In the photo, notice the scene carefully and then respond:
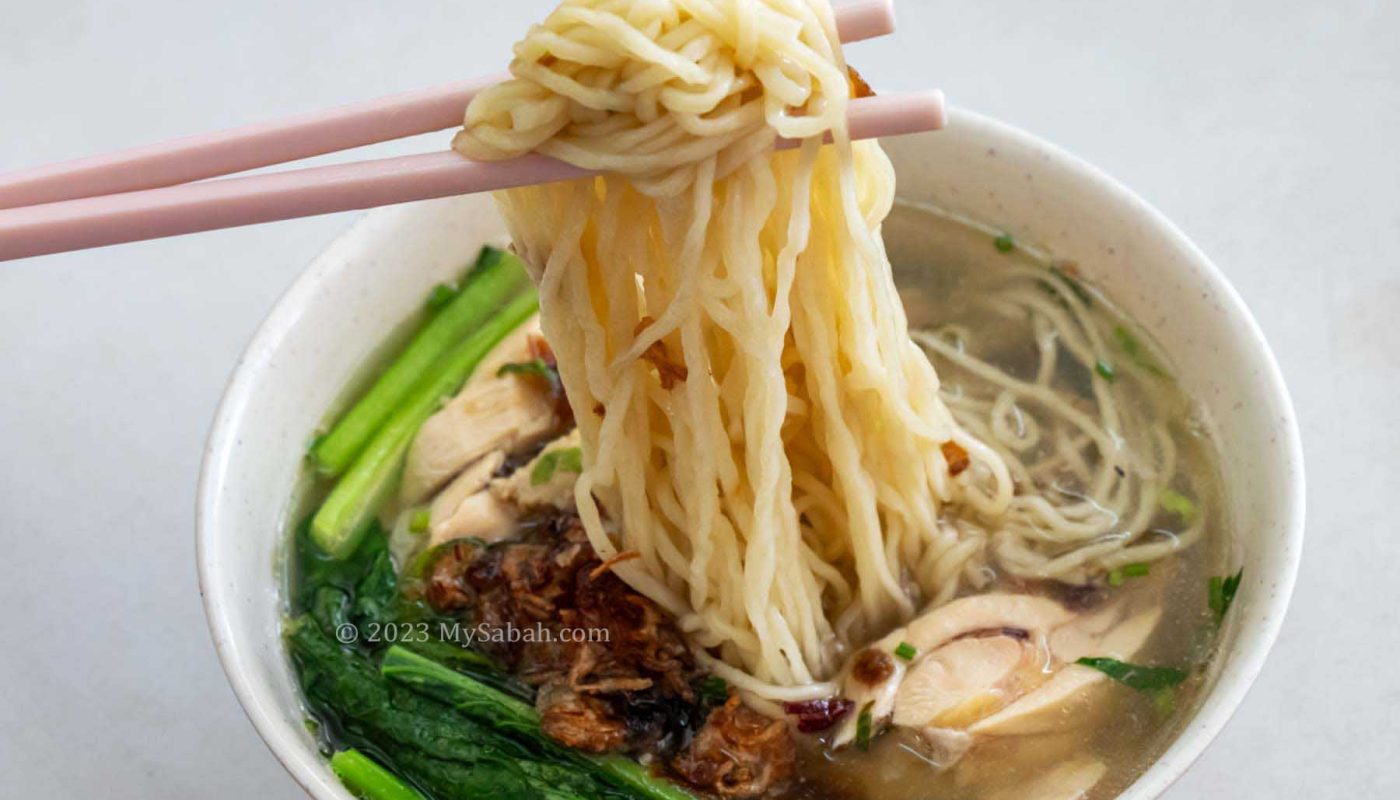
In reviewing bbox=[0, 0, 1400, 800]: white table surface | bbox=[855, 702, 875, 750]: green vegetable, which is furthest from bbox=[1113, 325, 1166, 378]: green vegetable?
bbox=[855, 702, 875, 750]: green vegetable

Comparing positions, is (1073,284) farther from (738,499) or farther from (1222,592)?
(738,499)

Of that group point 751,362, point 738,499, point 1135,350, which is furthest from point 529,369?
point 1135,350

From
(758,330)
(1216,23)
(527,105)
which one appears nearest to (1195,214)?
(1216,23)

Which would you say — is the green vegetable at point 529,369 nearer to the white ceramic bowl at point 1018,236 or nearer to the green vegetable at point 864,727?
the white ceramic bowl at point 1018,236

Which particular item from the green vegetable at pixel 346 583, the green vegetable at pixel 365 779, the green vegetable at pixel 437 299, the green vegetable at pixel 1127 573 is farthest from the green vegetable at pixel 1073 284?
the green vegetable at pixel 365 779

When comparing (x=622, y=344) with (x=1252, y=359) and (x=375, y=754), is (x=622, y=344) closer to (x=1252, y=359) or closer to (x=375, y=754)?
(x=375, y=754)

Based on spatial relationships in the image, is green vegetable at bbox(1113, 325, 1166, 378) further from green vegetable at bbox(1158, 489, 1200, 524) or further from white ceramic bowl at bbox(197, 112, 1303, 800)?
green vegetable at bbox(1158, 489, 1200, 524)
